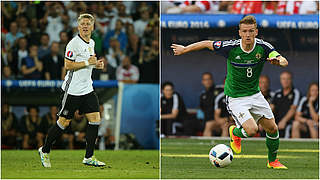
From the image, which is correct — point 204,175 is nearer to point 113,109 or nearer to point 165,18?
point 113,109

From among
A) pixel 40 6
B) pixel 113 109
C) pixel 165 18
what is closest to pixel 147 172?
pixel 113 109

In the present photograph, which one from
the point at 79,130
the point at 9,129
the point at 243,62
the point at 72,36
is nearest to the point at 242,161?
the point at 243,62

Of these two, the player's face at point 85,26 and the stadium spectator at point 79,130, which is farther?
the stadium spectator at point 79,130

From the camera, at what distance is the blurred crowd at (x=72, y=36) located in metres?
16.0

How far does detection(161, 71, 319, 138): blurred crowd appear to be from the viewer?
17422mm

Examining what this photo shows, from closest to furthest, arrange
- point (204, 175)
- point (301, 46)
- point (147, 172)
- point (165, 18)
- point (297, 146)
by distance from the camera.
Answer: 1. point (204, 175)
2. point (147, 172)
3. point (297, 146)
4. point (165, 18)
5. point (301, 46)

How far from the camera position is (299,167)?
10.3 m

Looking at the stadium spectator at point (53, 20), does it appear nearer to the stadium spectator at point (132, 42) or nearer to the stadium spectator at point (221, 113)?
the stadium spectator at point (132, 42)

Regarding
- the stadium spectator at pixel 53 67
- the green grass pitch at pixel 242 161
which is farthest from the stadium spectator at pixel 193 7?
the green grass pitch at pixel 242 161

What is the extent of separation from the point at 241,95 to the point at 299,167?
1.25m

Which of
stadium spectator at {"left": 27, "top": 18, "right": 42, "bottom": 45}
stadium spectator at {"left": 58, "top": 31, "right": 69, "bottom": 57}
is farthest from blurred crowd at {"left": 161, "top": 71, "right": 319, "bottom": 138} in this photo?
stadium spectator at {"left": 27, "top": 18, "right": 42, "bottom": 45}

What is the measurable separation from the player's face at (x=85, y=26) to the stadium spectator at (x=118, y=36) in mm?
6912

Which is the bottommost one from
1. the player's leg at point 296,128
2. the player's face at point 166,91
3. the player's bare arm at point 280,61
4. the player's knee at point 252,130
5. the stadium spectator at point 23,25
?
the player's leg at point 296,128

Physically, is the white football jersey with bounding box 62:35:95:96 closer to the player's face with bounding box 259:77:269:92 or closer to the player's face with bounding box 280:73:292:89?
the player's face with bounding box 259:77:269:92
